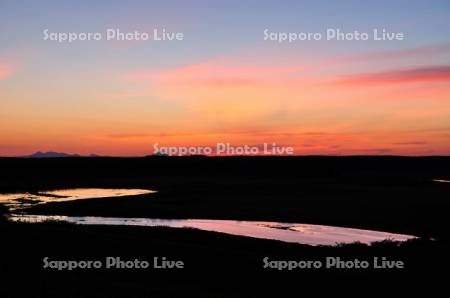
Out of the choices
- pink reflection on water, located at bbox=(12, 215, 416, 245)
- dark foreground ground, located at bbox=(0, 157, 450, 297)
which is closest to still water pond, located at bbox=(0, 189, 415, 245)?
pink reflection on water, located at bbox=(12, 215, 416, 245)

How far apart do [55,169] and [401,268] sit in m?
98.4

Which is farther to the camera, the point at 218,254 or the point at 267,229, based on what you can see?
the point at 267,229

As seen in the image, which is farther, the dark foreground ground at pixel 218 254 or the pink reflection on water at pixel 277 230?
the pink reflection on water at pixel 277 230

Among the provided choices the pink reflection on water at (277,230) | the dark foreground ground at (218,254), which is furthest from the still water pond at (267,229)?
the dark foreground ground at (218,254)

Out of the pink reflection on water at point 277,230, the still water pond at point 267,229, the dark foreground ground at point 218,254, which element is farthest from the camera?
the still water pond at point 267,229

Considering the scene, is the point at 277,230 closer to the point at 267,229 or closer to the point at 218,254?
the point at 267,229

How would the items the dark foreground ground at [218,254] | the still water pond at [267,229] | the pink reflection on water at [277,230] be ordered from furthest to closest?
the still water pond at [267,229], the pink reflection on water at [277,230], the dark foreground ground at [218,254]

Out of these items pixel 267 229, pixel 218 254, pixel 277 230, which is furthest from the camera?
pixel 267 229

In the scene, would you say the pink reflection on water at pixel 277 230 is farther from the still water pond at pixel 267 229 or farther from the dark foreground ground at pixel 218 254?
the dark foreground ground at pixel 218 254

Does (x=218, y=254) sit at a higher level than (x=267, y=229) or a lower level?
higher

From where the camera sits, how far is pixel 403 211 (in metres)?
42.6

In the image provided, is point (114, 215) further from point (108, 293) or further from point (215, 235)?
point (108, 293)

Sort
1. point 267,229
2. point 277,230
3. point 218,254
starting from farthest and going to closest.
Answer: point 267,229 < point 277,230 < point 218,254

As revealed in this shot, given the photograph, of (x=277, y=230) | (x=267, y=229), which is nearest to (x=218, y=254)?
(x=277, y=230)
